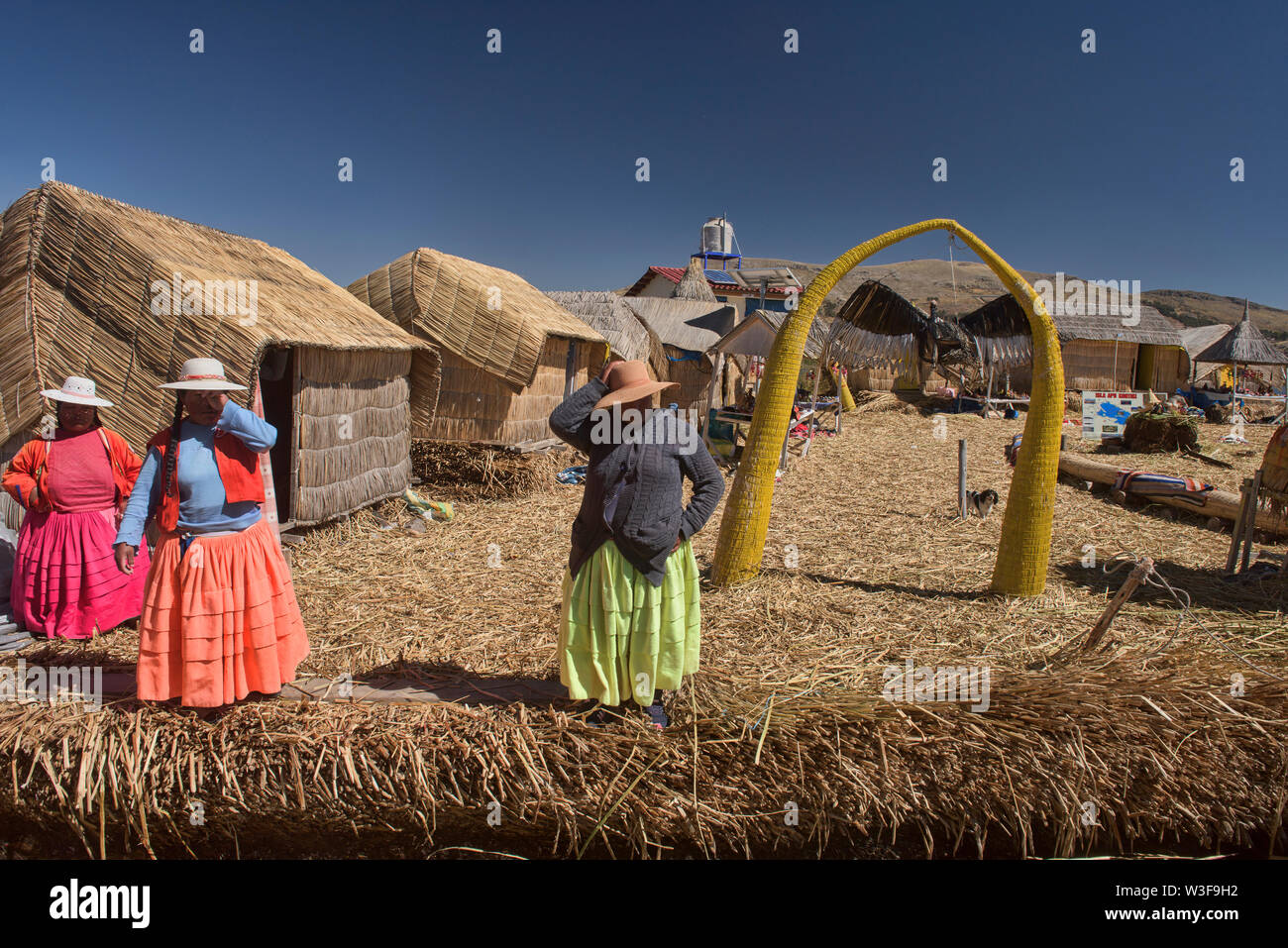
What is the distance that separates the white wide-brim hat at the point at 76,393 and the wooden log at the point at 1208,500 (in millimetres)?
8390

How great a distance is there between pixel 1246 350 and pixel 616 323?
20274mm

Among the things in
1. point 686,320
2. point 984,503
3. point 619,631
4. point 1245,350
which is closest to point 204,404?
point 619,631

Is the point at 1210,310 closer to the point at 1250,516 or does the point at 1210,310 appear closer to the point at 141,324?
the point at 1250,516

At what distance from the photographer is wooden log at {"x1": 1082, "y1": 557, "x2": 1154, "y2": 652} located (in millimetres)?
3186

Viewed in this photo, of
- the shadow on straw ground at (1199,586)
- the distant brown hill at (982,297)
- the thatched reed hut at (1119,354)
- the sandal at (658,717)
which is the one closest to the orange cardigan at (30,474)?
the sandal at (658,717)

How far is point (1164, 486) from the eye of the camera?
8141 mm

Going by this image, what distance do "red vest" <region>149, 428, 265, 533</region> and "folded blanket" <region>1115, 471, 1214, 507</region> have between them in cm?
886

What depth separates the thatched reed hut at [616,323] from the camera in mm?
15172

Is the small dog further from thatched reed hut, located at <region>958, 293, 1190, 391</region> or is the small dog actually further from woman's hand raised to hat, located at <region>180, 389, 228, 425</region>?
thatched reed hut, located at <region>958, 293, 1190, 391</region>

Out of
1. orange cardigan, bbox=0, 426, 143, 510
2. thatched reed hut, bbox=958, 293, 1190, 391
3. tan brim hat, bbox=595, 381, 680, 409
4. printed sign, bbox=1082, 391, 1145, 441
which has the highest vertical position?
thatched reed hut, bbox=958, 293, 1190, 391

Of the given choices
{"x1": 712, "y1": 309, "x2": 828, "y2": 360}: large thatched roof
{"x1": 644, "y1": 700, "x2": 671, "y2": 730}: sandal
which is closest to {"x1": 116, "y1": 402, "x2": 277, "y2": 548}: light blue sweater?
{"x1": 644, "y1": 700, "x2": 671, "y2": 730}: sandal

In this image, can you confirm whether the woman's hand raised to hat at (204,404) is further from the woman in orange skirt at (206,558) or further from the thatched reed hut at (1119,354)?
the thatched reed hut at (1119,354)
